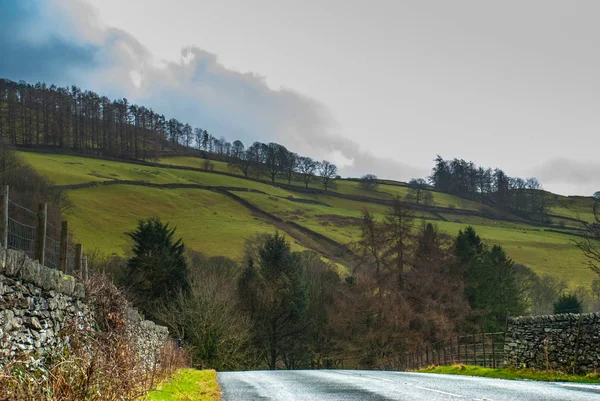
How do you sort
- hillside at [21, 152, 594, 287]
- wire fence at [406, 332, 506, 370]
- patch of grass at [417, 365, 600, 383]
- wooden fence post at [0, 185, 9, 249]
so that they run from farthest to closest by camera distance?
hillside at [21, 152, 594, 287] < wire fence at [406, 332, 506, 370] < patch of grass at [417, 365, 600, 383] < wooden fence post at [0, 185, 9, 249]

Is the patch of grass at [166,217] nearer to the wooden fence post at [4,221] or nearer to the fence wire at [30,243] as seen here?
the fence wire at [30,243]

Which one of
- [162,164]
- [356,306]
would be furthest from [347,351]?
[162,164]

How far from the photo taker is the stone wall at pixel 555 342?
19.0 m

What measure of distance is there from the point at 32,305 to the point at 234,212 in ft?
386

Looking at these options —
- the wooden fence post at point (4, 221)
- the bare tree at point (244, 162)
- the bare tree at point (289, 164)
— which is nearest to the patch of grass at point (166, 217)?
the bare tree at point (244, 162)

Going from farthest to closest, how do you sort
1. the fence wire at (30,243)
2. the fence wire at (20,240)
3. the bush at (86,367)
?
the fence wire at (30,243) < the fence wire at (20,240) < the bush at (86,367)

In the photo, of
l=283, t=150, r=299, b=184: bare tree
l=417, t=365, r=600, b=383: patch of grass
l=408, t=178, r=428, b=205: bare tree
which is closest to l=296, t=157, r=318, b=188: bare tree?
l=283, t=150, r=299, b=184: bare tree

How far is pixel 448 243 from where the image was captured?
57.3 m

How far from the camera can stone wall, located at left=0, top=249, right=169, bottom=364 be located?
7.98 m

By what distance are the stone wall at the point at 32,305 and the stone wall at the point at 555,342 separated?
1578 cm

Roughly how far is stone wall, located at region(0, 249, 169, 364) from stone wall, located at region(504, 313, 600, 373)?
15.8 meters

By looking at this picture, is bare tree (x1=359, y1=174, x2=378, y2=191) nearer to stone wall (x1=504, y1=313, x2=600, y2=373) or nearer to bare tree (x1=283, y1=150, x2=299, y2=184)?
bare tree (x1=283, y1=150, x2=299, y2=184)

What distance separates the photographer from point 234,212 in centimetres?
12612

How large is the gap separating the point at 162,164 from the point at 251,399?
149 m
